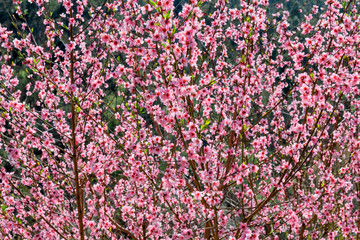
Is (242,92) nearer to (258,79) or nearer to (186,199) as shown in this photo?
(258,79)

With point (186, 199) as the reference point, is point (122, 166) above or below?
above

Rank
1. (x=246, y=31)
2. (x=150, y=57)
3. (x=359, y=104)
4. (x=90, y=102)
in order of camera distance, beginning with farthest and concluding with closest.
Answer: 1. (x=359, y=104)
2. (x=90, y=102)
3. (x=246, y=31)
4. (x=150, y=57)

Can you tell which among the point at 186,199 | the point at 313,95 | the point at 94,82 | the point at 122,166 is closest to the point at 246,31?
the point at 313,95

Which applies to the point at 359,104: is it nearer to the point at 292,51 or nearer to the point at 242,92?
the point at 292,51

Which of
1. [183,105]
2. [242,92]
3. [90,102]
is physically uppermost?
[90,102]

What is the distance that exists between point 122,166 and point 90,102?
4.38 feet

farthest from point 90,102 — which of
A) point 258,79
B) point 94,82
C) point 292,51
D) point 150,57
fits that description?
point 292,51

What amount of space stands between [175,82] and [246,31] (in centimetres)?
191

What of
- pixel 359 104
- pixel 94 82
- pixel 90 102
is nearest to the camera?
pixel 94 82

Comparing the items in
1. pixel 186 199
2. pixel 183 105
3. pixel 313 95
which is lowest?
pixel 186 199

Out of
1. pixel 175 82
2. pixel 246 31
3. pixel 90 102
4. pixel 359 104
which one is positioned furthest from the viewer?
pixel 359 104

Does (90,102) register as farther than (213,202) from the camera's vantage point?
Yes

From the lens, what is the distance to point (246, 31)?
15.2 feet

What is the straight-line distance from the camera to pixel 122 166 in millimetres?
5441
